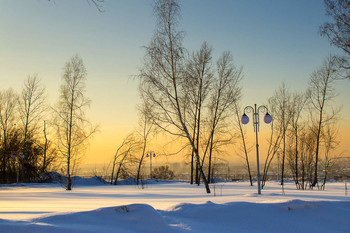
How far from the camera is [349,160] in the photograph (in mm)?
19219

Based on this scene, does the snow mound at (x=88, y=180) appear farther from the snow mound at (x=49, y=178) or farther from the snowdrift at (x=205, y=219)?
the snowdrift at (x=205, y=219)

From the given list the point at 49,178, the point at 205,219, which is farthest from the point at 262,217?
the point at 49,178

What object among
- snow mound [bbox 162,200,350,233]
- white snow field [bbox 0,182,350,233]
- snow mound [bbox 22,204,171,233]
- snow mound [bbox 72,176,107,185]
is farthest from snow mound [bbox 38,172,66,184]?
snow mound [bbox 22,204,171,233]

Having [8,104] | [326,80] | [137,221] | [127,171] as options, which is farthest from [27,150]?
[137,221]

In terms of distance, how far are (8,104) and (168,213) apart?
3048 centimetres

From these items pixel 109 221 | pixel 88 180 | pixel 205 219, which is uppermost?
pixel 109 221

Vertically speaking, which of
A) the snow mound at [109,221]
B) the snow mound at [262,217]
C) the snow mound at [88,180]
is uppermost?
the snow mound at [109,221]

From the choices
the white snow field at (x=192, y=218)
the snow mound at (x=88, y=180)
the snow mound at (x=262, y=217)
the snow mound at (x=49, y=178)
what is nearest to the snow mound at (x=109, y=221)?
the white snow field at (x=192, y=218)

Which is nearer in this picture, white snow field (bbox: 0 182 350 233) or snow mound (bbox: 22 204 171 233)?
snow mound (bbox: 22 204 171 233)

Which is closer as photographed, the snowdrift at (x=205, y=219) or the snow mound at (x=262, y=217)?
the snowdrift at (x=205, y=219)

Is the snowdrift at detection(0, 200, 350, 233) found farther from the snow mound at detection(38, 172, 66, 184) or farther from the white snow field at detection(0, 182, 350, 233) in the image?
the snow mound at detection(38, 172, 66, 184)

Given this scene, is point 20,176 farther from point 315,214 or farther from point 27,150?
point 315,214

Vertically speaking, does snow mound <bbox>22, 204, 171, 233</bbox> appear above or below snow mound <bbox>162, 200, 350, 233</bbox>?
above

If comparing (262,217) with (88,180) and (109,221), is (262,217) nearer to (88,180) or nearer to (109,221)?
(109,221)
